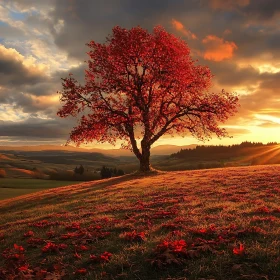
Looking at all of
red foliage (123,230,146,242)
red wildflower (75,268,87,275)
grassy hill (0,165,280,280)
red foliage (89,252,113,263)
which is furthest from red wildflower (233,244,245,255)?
red wildflower (75,268,87,275)

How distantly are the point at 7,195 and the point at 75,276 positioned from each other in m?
50.3

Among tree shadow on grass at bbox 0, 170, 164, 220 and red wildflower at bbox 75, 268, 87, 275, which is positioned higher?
red wildflower at bbox 75, 268, 87, 275

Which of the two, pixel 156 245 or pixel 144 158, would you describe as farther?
pixel 144 158

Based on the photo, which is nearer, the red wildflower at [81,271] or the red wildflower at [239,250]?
the red wildflower at [239,250]

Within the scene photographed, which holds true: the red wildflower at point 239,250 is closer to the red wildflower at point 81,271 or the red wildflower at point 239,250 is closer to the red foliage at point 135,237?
the red foliage at point 135,237

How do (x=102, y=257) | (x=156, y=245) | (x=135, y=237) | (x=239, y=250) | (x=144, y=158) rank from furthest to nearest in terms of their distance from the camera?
(x=144, y=158)
(x=135, y=237)
(x=156, y=245)
(x=102, y=257)
(x=239, y=250)

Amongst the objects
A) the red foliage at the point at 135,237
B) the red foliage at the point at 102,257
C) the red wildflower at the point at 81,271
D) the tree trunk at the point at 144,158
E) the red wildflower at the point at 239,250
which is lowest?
the red wildflower at the point at 81,271

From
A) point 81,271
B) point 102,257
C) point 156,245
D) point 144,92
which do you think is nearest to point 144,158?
point 144,92

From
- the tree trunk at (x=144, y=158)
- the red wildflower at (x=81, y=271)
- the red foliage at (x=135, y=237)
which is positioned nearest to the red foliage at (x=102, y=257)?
the red wildflower at (x=81, y=271)

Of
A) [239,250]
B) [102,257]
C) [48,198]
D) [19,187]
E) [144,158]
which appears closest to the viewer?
[239,250]

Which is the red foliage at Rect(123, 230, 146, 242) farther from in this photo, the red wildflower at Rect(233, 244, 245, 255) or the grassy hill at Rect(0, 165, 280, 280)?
the red wildflower at Rect(233, 244, 245, 255)

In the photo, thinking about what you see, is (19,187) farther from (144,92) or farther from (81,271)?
(81,271)

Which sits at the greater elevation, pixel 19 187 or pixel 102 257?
pixel 102 257

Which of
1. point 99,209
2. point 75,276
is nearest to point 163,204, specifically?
point 99,209
